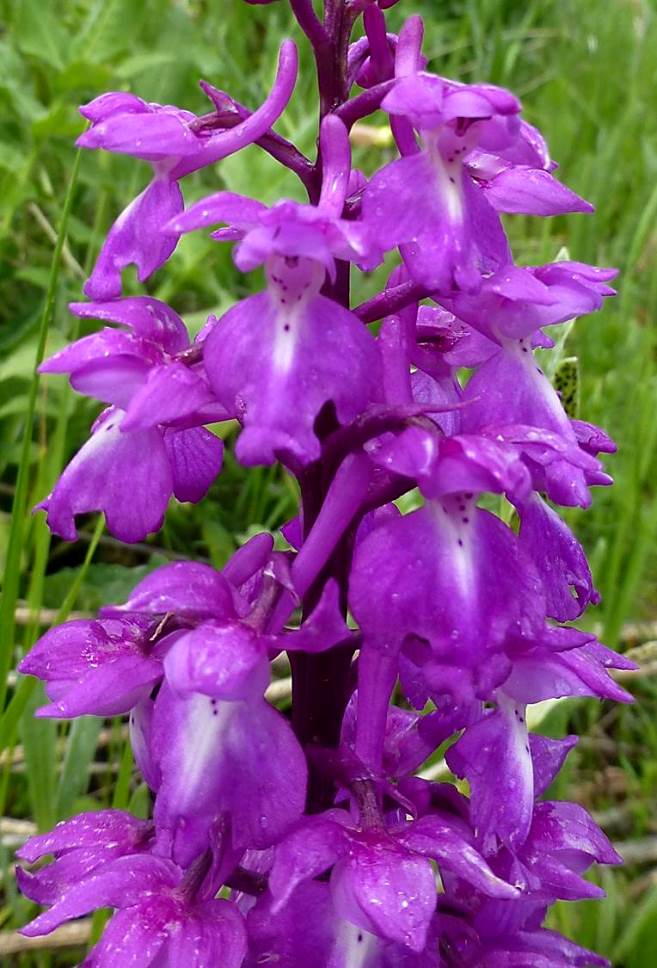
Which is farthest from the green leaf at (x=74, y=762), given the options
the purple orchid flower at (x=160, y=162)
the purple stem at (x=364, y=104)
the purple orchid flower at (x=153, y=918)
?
the purple stem at (x=364, y=104)

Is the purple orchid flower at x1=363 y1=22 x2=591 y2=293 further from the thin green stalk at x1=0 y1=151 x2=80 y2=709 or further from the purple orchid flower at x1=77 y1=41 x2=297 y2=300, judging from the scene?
the thin green stalk at x1=0 y1=151 x2=80 y2=709

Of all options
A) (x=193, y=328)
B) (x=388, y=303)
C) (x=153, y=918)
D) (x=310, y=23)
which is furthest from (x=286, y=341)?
(x=193, y=328)

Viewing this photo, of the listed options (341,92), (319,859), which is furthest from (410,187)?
(319,859)

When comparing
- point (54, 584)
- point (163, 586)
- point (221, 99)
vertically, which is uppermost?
point (221, 99)

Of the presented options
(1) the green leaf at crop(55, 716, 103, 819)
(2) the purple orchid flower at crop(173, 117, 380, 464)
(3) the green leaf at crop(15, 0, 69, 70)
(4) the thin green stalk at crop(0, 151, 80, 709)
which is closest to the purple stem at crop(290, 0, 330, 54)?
(2) the purple orchid flower at crop(173, 117, 380, 464)

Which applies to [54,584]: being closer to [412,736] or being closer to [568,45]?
[412,736]

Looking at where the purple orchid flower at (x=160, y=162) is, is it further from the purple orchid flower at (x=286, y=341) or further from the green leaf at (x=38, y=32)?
the green leaf at (x=38, y=32)

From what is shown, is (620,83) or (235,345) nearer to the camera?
(235,345)

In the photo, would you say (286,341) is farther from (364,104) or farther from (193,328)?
(193,328)
